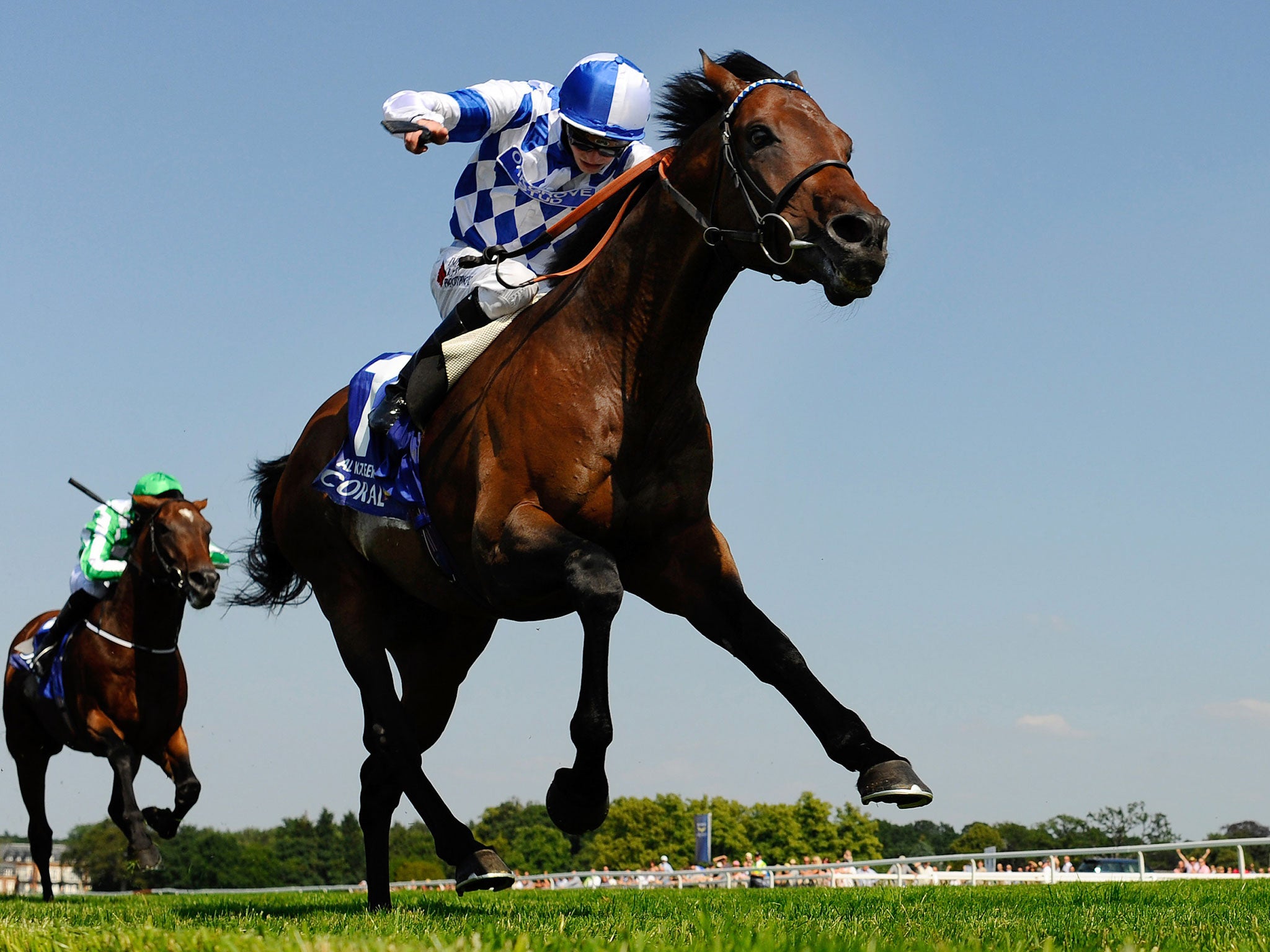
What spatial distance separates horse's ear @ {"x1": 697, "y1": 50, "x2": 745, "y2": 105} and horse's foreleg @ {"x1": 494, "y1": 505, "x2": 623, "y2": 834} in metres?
A: 1.74

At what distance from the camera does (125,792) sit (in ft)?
33.5

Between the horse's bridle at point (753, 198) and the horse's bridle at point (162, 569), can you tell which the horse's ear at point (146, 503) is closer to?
the horse's bridle at point (162, 569)

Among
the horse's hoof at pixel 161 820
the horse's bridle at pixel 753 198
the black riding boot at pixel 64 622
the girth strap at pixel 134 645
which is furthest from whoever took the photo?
the black riding boot at pixel 64 622

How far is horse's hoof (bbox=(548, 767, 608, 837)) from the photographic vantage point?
461 centimetres

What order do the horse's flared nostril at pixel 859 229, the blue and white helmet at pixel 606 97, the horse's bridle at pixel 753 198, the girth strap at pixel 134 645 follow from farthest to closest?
the girth strap at pixel 134 645 < the blue and white helmet at pixel 606 97 < the horse's bridle at pixel 753 198 < the horse's flared nostril at pixel 859 229

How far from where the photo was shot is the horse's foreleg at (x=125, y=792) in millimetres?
9867

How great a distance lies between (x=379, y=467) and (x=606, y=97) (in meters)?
1.90

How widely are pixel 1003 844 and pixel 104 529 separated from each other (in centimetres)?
5295

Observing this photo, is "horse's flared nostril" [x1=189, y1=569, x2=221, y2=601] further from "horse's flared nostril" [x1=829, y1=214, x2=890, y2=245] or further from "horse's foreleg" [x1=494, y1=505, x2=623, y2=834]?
"horse's flared nostril" [x1=829, y1=214, x2=890, y2=245]

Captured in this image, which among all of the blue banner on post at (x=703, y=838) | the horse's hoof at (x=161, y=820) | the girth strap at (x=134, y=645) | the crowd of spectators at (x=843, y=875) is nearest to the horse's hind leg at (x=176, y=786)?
the horse's hoof at (x=161, y=820)

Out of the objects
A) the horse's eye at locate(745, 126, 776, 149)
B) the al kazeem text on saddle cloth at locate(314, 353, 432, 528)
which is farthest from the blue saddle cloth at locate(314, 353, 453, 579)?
the horse's eye at locate(745, 126, 776, 149)

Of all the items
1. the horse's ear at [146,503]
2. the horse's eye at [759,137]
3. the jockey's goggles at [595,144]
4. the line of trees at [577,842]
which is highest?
the jockey's goggles at [595,144]

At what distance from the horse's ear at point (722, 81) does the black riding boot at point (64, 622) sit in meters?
8.51

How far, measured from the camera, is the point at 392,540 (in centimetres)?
602
